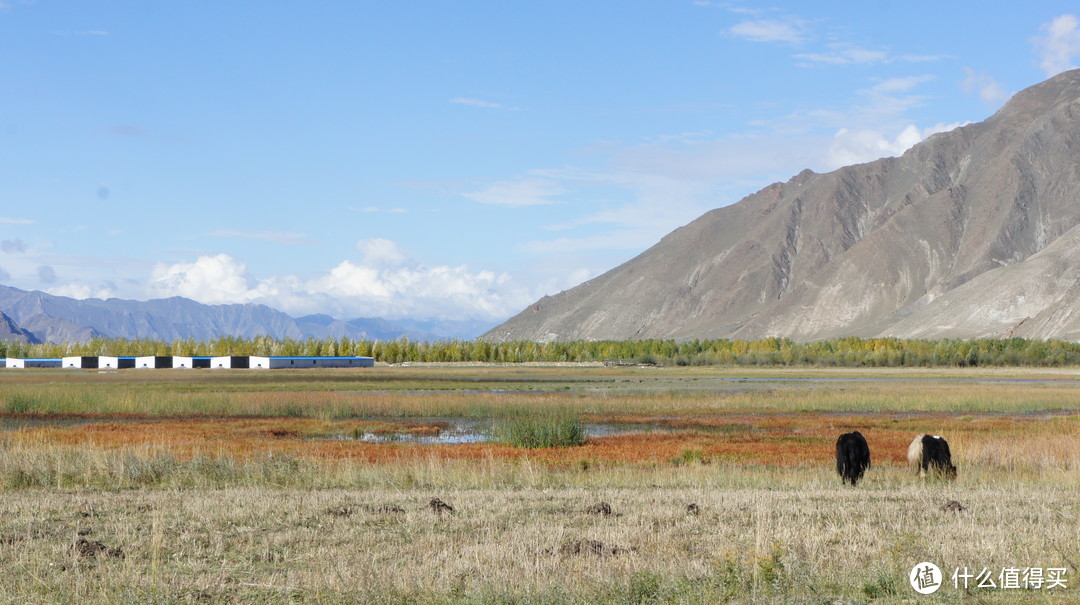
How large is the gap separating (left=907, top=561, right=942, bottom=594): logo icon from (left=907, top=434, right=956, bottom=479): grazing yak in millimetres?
11814

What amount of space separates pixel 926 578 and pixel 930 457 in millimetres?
12359

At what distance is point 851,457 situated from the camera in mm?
20641

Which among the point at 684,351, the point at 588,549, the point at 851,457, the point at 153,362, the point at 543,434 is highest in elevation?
the point at 684,351

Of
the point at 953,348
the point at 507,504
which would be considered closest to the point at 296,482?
the point at 507,504

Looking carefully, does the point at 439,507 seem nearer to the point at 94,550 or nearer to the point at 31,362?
the point at 94,550

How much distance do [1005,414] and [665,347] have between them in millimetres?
134561

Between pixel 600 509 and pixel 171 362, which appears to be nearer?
pixel 600 509

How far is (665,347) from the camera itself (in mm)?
186250

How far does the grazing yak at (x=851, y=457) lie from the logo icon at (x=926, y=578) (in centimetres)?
999

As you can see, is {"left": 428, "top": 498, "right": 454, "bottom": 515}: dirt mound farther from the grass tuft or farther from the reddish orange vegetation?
the grass tuft

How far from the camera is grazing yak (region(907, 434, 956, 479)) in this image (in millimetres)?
21828

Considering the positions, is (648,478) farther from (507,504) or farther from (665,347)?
(665,347)

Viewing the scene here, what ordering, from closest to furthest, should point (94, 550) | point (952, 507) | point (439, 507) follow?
1. point (94, 550)
2. point (439, 507)
3. point (952, 507)

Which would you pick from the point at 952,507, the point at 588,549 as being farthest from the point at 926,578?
the point at 952,507
